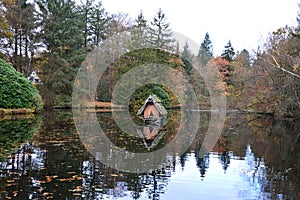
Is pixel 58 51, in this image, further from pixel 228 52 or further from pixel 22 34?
pixel 228 52

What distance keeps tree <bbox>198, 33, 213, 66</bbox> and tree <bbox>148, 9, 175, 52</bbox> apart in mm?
14368

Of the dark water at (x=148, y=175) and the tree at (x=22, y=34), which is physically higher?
the tree at (x=22, y=34)

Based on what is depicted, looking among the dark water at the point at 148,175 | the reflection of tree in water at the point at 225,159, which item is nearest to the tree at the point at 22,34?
the dark water at the point at 148,175

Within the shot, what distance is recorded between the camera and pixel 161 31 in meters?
42.9

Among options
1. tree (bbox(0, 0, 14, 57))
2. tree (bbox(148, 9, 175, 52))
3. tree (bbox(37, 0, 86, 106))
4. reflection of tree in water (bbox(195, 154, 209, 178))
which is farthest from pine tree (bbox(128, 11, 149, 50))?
reflection of tree in water (bbox(195, 154, 209, 178))

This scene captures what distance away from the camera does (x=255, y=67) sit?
28.3 metres

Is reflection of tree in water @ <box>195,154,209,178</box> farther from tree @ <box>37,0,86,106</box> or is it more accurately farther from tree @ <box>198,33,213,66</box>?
tree @ <box>198,33,213,66</box>

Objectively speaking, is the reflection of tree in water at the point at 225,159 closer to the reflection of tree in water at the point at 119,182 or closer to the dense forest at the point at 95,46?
the reflection of tree in water at the point at 119,182

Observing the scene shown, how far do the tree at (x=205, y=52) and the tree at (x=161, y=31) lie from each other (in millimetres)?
14368

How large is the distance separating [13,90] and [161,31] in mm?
26262

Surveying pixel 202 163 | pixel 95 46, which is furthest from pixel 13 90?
pixel 95 46

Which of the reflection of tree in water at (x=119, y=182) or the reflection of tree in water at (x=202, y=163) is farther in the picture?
the reflection of tree in water at (x=202, y=163)

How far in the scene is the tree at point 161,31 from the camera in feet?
138

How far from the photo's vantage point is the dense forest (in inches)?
971
